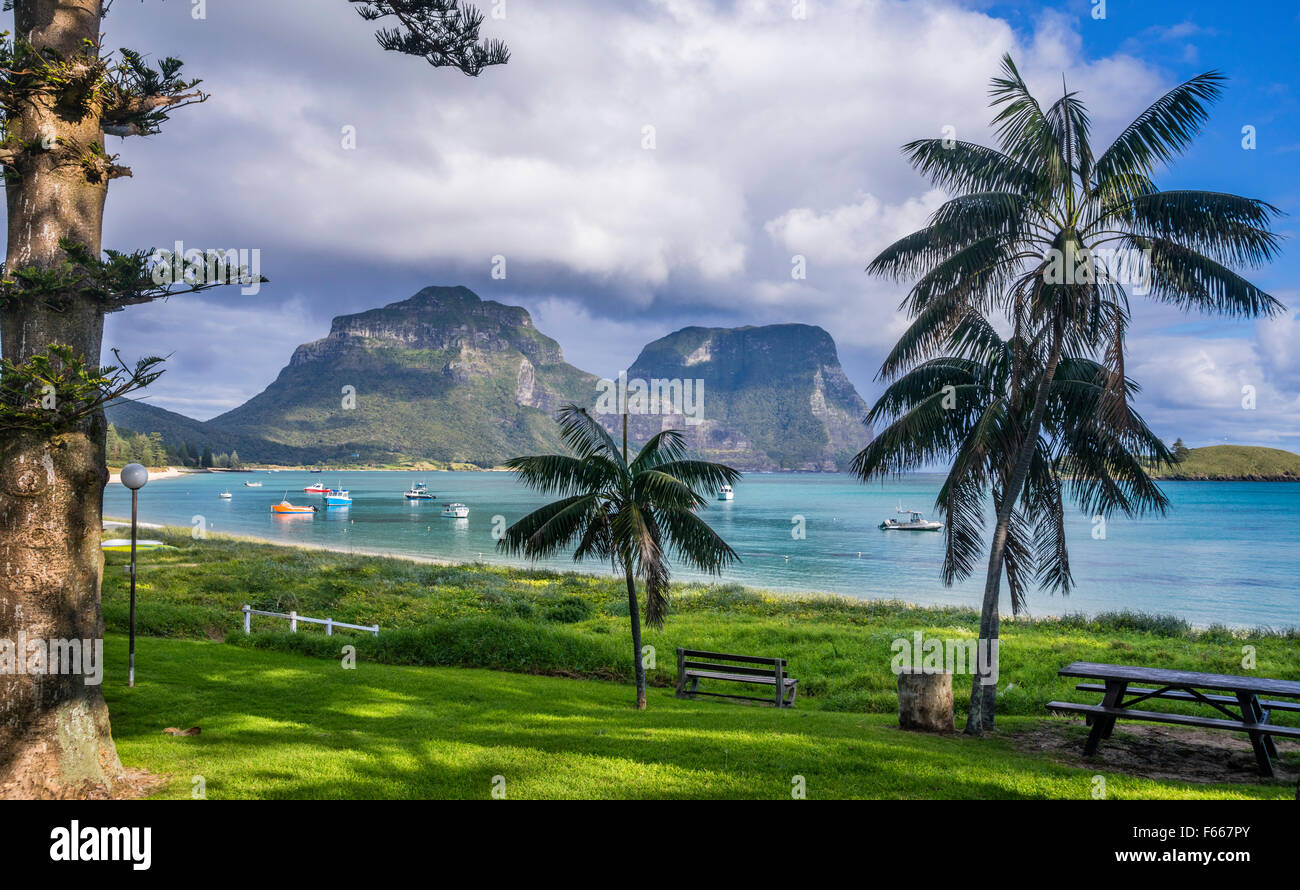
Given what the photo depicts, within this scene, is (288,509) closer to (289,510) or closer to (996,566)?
(289,510)

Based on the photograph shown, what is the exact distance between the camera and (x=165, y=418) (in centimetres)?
15088

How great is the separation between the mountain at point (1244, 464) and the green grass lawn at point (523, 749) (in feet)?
649

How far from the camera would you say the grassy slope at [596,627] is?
50.4 feet

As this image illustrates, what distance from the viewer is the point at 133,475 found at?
10961mm

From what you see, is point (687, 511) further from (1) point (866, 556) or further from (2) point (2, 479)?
(1) point (866, 556)

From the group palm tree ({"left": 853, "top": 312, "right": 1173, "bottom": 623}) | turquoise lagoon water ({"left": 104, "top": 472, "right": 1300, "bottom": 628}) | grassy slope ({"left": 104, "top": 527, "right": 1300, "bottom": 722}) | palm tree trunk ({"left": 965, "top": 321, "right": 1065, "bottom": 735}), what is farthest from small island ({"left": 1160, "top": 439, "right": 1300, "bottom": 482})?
palm tree trunk ({"left": 965, "top": 321, "right": 1065, "bottom": 735})

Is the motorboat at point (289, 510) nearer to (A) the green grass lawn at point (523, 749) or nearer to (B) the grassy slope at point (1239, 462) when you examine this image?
(A) the green grass lawn at point (523, 749)

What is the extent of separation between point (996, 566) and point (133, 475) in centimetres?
1293

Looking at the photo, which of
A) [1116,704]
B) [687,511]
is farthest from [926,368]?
[1116,704]

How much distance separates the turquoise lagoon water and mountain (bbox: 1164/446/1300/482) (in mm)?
63309

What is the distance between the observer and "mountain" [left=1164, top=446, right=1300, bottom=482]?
17200 cm

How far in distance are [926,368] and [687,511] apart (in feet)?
16.0

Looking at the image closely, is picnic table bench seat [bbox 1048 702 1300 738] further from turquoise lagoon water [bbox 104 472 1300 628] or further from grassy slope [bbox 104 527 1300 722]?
turquoise lagoon water [bbox 104 472 1300 628]

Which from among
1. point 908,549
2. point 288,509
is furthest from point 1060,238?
point 288,509
